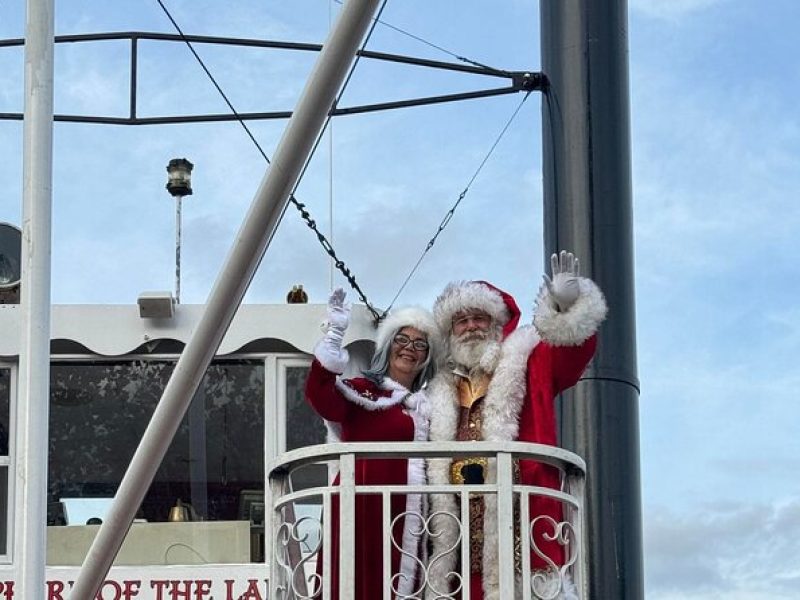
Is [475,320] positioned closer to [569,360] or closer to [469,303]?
[469,303]

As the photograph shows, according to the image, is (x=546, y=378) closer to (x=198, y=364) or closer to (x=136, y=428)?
(x=198, y=364)

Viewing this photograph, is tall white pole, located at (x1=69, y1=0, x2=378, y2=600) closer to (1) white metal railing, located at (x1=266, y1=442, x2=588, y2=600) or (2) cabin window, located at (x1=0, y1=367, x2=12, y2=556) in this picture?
(1) white metal railing, located at (x1=266, y1=442, x2=588, y2=600)

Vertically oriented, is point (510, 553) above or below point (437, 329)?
below

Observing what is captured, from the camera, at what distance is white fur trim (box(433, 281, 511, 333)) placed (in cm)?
927

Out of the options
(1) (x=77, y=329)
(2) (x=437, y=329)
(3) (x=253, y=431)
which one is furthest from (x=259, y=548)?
(2) (x=437, y=329)

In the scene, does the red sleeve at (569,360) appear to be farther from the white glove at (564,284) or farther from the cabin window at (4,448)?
the cabin window at (4,448)

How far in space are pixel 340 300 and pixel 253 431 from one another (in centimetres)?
401

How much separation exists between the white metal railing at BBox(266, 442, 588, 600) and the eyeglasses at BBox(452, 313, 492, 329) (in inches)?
27.9

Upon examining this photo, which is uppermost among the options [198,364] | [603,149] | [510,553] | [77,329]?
[603,149]

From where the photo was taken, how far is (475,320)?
30.4 feet

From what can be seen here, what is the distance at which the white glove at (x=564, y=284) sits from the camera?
8.79 m

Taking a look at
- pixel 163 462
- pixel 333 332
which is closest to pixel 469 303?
pixel 333 332

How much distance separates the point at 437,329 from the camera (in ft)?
30.6

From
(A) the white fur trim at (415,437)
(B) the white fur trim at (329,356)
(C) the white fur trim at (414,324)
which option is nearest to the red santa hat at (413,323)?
(C) the white fur trim at (414,324)
